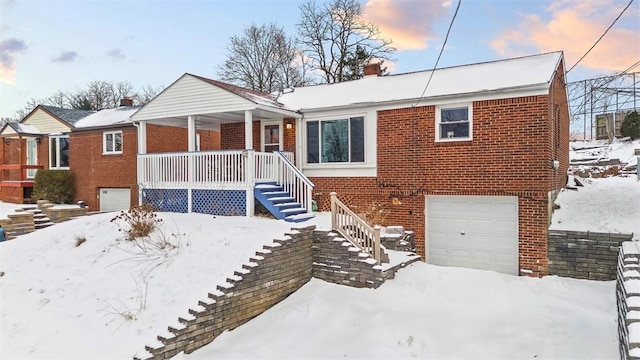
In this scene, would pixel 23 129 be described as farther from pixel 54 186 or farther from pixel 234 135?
pixel 234 135

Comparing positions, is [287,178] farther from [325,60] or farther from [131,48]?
[325,60]

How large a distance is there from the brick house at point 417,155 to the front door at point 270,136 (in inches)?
1.4

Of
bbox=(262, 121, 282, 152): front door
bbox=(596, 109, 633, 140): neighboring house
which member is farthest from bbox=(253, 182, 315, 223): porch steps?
bbox=(596, 109, 633, 140): neighboring house

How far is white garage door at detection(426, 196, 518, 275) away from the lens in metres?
9.82

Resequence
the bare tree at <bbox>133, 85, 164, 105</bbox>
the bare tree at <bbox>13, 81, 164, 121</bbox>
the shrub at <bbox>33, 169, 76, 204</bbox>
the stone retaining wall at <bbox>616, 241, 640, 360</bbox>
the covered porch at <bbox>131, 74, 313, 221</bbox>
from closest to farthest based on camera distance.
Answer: the stone retaining wall at <bbox>616, 241, 640, 360</bbox> → the covered porch at <bbox>131, 74, 313, 221</bbox> → the shrub at <bbox>33, 169, 76, 204</bbox> → the bare tree at <bbox>13, 81, 164, 121</bbox> → the bare tree at <bbox>133, 85, 164, 105</bbox>

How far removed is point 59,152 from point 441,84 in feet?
60.5

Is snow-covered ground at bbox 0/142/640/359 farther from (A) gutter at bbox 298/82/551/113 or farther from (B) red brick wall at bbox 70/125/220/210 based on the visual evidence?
(B) red brick wall at bbox 70/125/220/210

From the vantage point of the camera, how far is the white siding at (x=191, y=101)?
445 inches

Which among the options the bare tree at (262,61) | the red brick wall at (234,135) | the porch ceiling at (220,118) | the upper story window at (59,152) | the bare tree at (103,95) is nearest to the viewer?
the porch ceiling at (220,118)

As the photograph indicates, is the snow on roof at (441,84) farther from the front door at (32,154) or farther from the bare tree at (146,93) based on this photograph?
the bare tree at (146,93)

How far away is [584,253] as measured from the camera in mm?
8898

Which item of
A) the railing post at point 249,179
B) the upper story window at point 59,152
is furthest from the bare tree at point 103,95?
the railing post at point 249,179

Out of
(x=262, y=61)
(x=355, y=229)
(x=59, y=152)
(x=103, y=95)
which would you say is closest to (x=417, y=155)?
(x=355, y=229)

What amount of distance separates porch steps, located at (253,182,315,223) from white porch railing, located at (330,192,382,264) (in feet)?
4.62
